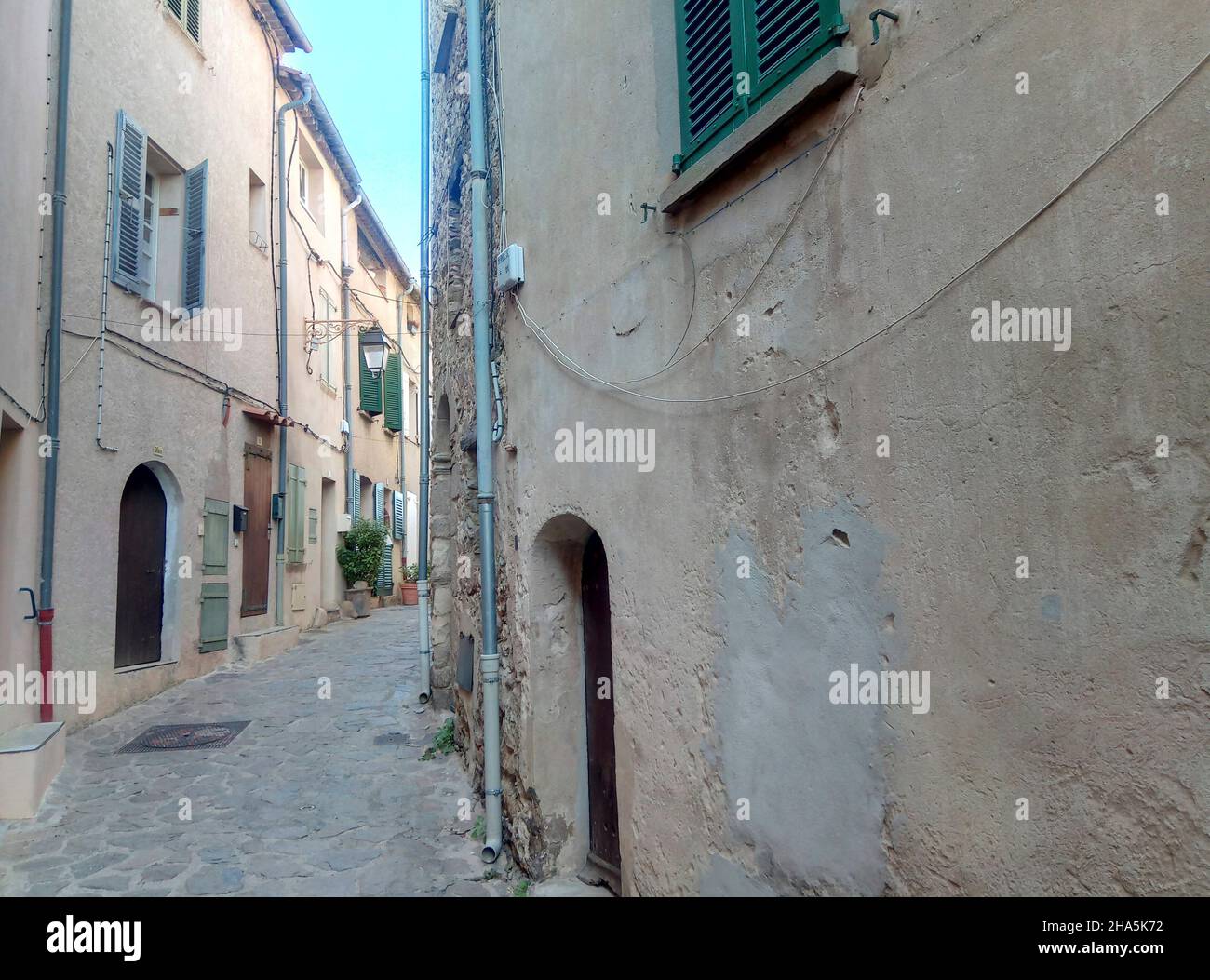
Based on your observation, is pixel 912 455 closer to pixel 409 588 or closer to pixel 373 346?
pixel 373 346

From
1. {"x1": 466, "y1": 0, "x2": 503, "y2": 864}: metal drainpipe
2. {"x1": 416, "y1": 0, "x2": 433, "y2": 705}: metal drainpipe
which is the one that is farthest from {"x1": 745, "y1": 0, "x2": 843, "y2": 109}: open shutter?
{"x1": 416, "y1": 0, "x2": 433, "y2": 705}: metal drainpipe

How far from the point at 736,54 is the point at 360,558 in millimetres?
14243

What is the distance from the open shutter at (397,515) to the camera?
20.1 meters

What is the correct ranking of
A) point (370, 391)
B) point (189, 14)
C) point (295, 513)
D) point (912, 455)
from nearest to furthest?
1. point (912, 455)
2. point (189, 14)
3. point (295, 513)
4. point (370, 391)

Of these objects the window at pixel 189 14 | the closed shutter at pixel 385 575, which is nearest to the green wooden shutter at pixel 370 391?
the closed shutter at pixel 385 575

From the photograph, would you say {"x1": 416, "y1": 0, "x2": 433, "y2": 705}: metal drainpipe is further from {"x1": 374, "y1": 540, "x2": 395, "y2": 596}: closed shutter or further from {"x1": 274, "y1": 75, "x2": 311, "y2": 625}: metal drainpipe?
{"x1": 374, "y1": 540, "x2": 395, "y2": 596}: closed shutter

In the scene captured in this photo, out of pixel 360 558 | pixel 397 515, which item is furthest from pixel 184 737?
pixel 397 515

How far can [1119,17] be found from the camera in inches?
59.7

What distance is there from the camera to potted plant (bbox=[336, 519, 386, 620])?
51.0 ft

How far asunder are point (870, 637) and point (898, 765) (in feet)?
1.04

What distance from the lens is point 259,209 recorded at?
11.9 m

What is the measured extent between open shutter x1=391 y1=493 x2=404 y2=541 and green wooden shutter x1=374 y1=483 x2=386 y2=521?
1.97 ft

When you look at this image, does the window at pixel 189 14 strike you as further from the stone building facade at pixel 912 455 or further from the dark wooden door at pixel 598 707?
the dark wooden door at pixel 598 707

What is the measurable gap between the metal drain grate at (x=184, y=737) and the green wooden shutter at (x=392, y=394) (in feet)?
40.6
